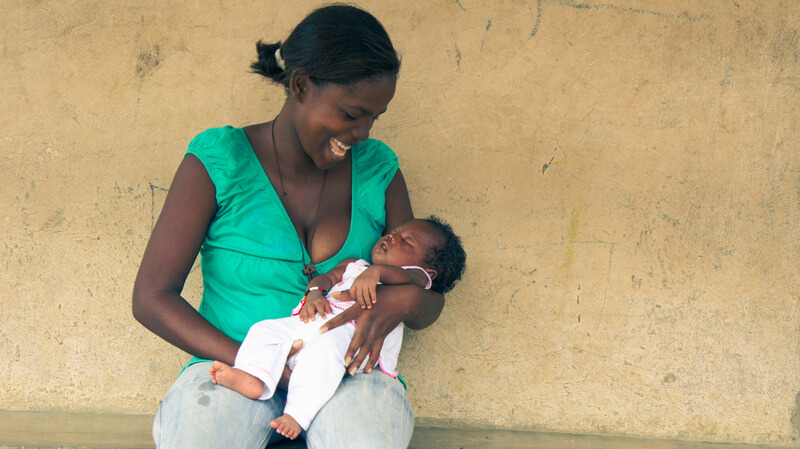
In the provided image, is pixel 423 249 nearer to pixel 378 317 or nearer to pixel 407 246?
pixel 407 246

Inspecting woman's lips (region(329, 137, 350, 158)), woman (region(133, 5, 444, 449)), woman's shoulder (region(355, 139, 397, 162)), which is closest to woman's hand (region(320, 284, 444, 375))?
woman (region(133, 5, 444, 449))

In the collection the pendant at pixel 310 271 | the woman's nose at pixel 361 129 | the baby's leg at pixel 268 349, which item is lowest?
the baby's leg at pixel 268 349

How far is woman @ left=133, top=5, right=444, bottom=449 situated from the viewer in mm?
1746

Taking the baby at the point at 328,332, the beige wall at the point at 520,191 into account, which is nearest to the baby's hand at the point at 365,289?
the baby at the point at 328,332

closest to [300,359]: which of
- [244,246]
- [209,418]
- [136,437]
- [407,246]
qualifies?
[209,418]

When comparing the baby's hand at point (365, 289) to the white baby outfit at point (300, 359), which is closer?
the white baby outfit at point (300, 359)

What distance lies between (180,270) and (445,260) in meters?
0.83

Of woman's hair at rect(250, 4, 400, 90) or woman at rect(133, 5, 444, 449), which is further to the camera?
woman's hair at rect(250, 4, 400, 90)

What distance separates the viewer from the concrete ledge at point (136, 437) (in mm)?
2682

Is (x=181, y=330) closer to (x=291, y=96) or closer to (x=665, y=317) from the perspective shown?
(x=291, y=96)

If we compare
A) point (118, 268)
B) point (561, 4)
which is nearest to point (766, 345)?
point (561, 4)

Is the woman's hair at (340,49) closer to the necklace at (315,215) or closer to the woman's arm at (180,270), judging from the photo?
the necklace at (315,215)

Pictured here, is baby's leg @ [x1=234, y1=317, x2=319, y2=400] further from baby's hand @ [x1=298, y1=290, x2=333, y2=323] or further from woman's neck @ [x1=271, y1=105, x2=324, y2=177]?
woman's neck @ [x1=271, y1=105, x2=324, y2=177]

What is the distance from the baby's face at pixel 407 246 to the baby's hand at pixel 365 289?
0.72ft
